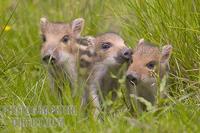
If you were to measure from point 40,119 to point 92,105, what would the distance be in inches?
31.5

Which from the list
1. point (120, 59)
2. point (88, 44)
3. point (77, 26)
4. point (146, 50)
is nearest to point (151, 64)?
point (146, 50)

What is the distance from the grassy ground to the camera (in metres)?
6.02

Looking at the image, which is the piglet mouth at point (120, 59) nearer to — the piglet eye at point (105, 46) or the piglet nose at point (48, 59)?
the piglet eye at point (105, 46)

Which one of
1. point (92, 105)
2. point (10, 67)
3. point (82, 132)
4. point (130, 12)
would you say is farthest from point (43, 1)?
point (82, 132)

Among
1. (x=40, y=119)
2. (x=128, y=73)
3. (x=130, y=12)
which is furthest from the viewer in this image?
(x=130, y=12)

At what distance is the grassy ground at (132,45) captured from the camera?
6.02 meters

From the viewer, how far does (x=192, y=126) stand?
19.1 feet

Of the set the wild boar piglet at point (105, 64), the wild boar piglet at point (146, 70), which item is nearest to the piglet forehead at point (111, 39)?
the wild boar piglet at point (105, 64)

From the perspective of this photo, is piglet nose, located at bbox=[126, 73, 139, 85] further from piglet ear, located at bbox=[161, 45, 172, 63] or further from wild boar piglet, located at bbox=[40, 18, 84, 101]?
wild boar piglet, located at bbox=[40, 18, 84, 101]

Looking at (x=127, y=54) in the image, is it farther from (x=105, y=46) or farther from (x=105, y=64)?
(x=105, y=46)

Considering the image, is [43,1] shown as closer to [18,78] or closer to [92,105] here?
[18,78]

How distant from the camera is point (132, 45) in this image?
325 inches

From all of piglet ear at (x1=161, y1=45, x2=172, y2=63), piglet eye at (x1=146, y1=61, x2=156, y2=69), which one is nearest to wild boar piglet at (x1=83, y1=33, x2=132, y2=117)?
piglet eye at (x1=146, y1=61, x2=156, y2=69)

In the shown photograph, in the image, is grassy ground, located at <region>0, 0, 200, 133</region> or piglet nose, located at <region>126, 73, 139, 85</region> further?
piglet nose, located at <region>126, 73, 139, 85</region>
